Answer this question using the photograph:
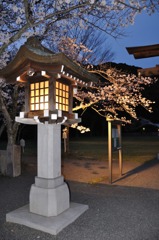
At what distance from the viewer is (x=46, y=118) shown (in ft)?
16.3

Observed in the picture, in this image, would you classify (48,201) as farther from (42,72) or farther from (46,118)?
(42,72)

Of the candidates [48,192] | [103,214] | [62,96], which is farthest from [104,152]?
[48,192]

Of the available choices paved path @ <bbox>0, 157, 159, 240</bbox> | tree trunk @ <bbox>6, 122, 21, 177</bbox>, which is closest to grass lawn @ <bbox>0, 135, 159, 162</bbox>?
paved path @ <bbox>0, 157, 159, 240</bbox>

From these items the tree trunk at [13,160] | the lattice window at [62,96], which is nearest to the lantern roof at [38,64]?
the lattice window at [62,96]

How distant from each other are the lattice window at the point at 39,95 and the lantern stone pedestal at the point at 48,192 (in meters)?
0.40

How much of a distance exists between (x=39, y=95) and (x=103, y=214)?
283 cm

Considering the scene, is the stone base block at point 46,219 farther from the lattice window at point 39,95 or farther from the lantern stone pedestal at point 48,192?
the lattice window at point 39,95

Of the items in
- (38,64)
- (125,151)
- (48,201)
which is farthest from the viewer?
(125,151)

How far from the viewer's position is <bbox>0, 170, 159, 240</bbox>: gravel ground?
4.37 meters

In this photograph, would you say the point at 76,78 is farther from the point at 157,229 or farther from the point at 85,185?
the point at 85,185

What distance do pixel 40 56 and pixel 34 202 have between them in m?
2.90

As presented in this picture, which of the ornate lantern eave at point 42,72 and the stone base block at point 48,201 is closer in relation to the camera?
the ornate lantern eave at point 42,72

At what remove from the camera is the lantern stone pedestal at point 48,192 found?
16.2ft

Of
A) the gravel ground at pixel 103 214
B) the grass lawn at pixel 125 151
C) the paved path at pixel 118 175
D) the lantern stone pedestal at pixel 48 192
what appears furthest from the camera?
the grass lawn at pixel 125 151
